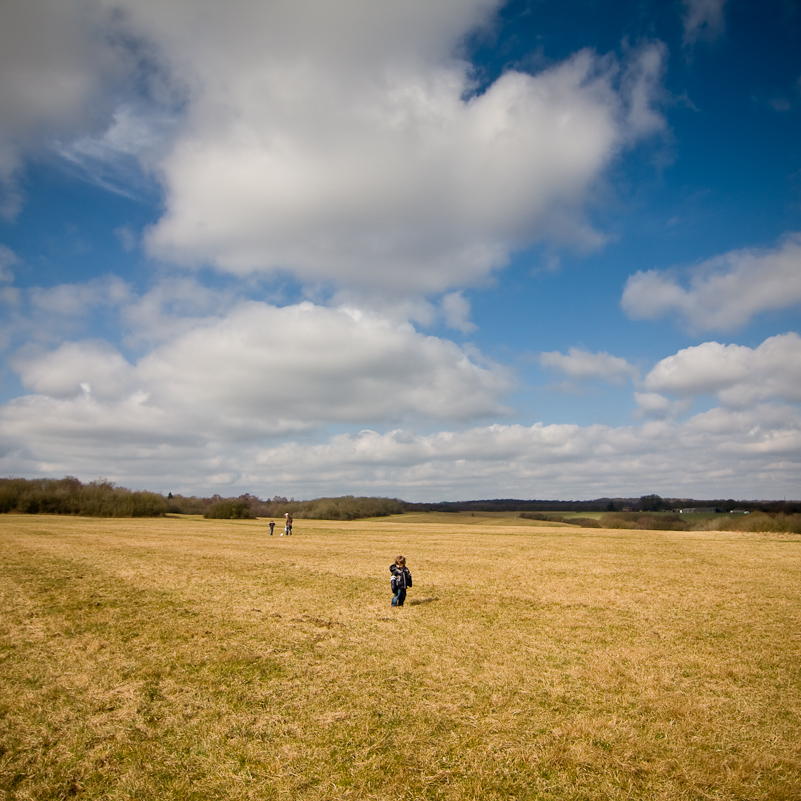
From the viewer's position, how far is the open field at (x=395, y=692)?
7.26m

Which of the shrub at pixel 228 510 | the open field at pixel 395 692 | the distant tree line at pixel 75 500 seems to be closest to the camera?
the open field at pixel 395 692

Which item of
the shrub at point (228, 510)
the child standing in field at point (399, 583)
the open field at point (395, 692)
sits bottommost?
the shrub at point (228, 510)

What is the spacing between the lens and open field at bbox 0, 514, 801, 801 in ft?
23.8

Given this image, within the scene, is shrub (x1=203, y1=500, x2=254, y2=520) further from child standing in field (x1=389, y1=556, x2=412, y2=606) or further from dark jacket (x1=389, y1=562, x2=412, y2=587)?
dark jacket (x1=389, y1=562, x2=412, y2=587)

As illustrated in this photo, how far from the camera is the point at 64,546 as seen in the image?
37.2 meters

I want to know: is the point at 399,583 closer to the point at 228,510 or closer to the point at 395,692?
the point at 395,692

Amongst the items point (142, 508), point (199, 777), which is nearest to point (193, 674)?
point (199, 777)

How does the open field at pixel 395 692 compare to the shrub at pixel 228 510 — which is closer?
the open field at pixel 395 692

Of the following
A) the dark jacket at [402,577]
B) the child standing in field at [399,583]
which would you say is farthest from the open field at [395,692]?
the dark jacket at [402,577]

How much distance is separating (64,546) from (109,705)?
113ft

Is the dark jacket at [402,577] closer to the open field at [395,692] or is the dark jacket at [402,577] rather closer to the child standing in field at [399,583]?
the child standing in field at [399,583]

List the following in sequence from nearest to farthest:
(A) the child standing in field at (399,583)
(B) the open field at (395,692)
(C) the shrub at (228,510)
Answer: (B) the open field at (395,692), (A) the child standing in field at (399,583), (C) the shrub at (228,510)

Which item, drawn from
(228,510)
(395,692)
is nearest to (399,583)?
(395,692)

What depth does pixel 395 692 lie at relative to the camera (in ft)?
34.1
